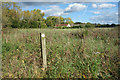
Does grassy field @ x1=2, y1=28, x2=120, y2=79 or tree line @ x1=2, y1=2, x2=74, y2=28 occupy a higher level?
tree line @ x1=2, y1=2, x2=74, y2=28

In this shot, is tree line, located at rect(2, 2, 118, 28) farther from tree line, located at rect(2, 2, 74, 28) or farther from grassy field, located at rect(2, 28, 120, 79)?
grassy field, located at rect(2, 28, 120, 79)

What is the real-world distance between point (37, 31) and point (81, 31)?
2.50 m

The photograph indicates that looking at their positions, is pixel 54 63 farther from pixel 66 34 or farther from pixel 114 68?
pixel 66 34

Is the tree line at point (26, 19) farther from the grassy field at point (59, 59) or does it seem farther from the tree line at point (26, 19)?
the grassy field at point (59, 59)

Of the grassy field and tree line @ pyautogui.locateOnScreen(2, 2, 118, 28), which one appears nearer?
the grassy field

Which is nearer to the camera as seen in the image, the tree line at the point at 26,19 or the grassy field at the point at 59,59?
the grassy field at the point at 59,59

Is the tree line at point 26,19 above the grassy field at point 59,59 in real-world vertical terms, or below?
above

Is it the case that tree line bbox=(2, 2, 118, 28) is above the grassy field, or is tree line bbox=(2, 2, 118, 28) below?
above

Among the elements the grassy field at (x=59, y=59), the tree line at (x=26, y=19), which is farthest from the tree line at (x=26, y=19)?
the grassy field at (x=59, y=59)

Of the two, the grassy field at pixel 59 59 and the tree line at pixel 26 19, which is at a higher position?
the tree line at pixel 26 19

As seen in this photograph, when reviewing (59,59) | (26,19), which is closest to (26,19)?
(26,19)

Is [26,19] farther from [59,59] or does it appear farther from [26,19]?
[59,59]

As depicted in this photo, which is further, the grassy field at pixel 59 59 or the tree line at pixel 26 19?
the tree line at pixel 26 19

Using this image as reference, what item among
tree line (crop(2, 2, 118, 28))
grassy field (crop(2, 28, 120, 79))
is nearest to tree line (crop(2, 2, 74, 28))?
tree line (crop(2, 2, 118, 28))
